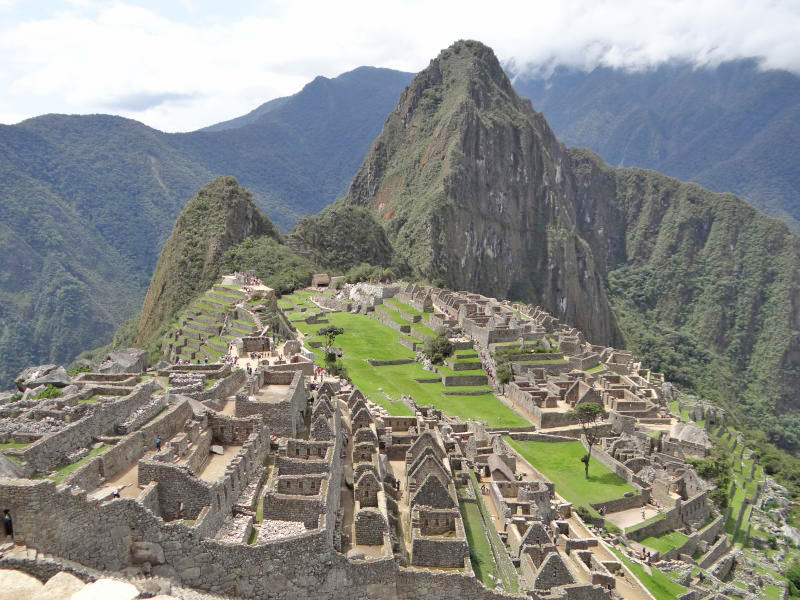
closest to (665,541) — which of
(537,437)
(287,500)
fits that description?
(537,437)

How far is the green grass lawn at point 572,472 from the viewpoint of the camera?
34844 mm

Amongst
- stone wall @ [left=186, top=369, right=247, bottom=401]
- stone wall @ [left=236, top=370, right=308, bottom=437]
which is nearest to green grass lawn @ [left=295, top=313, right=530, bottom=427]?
stone wall @ [left=186, top=369, right=247, bottom=401]

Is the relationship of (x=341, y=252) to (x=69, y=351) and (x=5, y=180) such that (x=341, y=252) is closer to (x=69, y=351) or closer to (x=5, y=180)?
(x=69, y=351)

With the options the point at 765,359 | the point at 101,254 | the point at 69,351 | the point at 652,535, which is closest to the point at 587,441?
the point at 652,535

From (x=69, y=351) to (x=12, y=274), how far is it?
849 inches

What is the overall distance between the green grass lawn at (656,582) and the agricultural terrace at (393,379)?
14231mm

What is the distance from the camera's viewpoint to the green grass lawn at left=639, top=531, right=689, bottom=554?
3281cm

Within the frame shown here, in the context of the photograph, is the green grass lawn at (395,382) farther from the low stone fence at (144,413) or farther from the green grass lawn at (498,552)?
the low stone fence at (144,413)

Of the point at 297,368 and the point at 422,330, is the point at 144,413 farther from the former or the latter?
the point at 422,330

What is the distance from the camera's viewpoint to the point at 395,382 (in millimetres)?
47281

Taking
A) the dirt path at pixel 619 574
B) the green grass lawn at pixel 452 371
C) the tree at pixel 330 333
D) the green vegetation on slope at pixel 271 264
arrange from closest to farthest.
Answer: the dirt path at pixel 619 574
the green grass lawn at pixel 452 371
the tree at pixel 330 333
the green vegetation on slope at pixel 271 264

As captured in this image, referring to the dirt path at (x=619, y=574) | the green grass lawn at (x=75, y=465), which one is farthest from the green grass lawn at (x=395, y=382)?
the green grass lawn at (x=75, y=465)

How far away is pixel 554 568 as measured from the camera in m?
22.1

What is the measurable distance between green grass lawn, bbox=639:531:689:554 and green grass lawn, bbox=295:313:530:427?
12.0m
